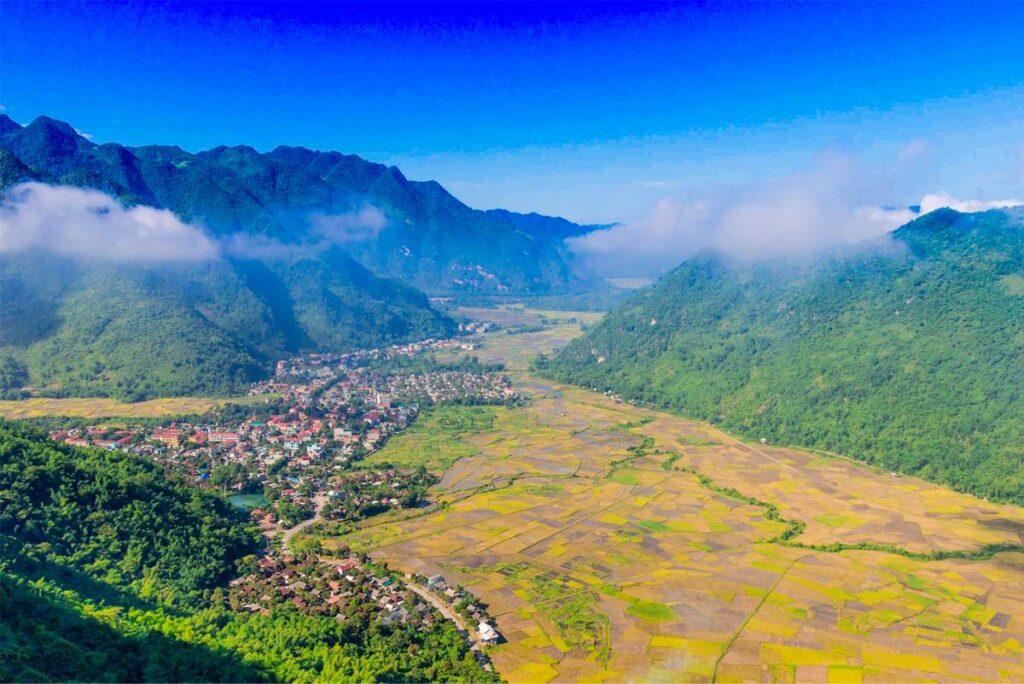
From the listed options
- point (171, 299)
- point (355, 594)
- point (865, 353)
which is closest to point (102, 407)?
point (171, 299)

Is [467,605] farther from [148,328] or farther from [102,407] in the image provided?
[148,328]

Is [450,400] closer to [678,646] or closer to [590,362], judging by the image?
[590,362]

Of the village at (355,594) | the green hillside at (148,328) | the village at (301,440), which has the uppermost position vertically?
the green hillside at (148,328)

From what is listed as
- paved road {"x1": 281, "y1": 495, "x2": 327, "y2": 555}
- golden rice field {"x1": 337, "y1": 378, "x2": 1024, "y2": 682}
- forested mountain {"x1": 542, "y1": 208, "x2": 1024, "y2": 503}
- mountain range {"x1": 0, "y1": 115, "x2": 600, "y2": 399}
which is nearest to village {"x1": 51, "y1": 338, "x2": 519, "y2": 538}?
paved road {"x1": 281, "y1": 495, "x2": 327, "y2": 555}

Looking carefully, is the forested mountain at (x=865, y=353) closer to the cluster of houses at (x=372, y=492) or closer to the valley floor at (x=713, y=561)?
the valley floor at (x=713, y=561)

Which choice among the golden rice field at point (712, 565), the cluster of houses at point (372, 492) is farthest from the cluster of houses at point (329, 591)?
the cluster of houses at point (372, 492)

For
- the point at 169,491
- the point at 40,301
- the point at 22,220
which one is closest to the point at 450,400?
the point at 169,491
